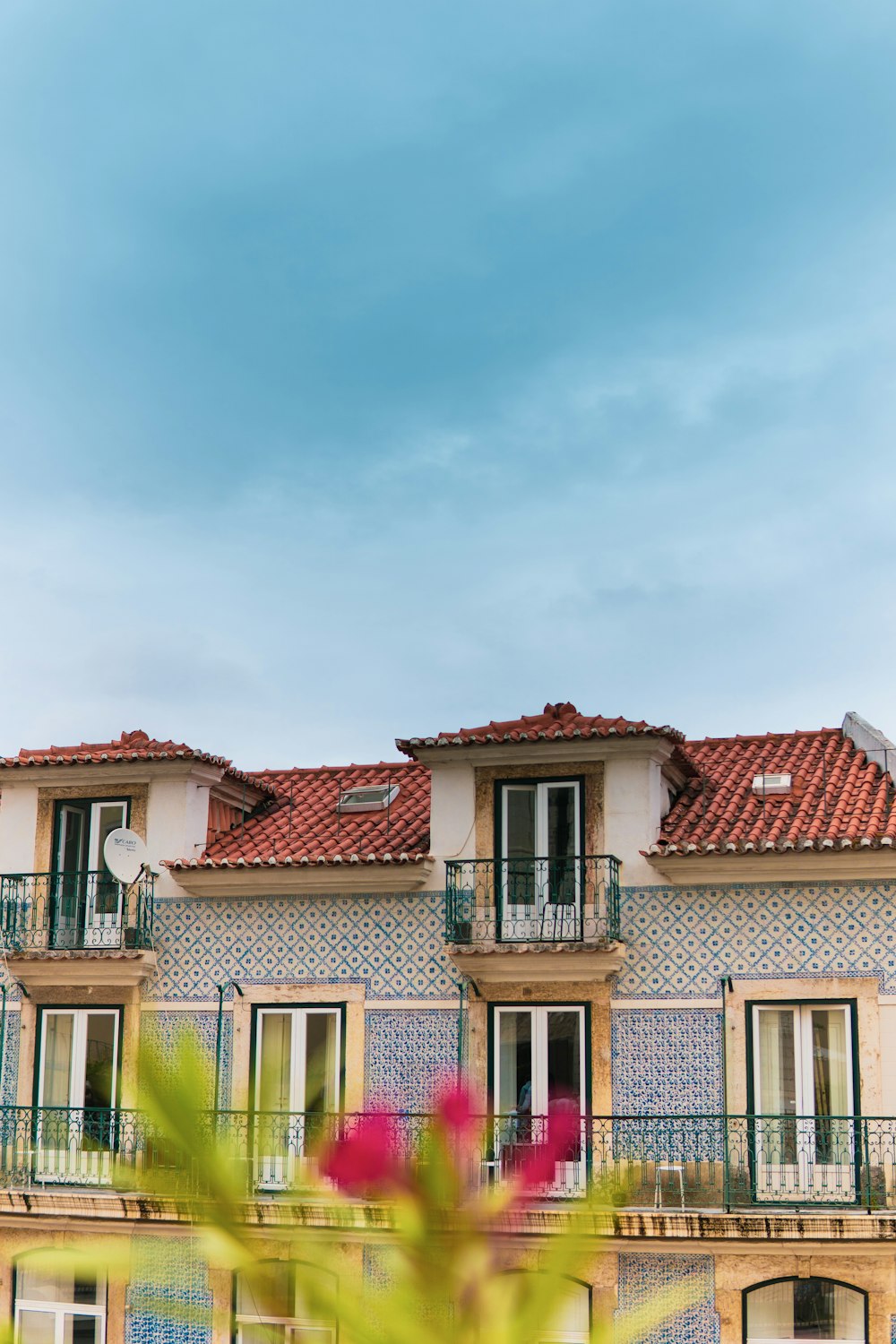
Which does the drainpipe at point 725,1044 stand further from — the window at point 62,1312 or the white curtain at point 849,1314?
the window at point 62,1312

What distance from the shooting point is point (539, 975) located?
57.6 feet

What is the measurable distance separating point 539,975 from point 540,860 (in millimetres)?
1285

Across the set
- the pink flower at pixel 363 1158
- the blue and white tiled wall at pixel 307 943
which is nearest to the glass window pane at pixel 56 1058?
the blue and white tiled wall at pixel 307 943

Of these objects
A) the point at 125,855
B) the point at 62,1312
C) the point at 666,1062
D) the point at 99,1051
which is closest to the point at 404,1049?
the point at 666,1062

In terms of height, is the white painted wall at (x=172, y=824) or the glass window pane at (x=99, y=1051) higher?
the white painted wall at (x=172, y=824)

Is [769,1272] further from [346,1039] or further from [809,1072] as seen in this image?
[346,1039]

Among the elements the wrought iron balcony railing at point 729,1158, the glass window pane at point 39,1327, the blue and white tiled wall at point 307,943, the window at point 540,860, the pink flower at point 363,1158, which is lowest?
the glass window pane at point 39,1327

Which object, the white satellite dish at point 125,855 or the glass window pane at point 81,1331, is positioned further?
the white satellite dish at point 125,855

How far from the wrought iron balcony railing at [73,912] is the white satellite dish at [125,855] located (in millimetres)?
215

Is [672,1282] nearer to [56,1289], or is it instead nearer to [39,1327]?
[56,1289]

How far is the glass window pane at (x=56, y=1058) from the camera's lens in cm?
1928

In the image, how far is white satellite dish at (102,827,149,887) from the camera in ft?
61.5

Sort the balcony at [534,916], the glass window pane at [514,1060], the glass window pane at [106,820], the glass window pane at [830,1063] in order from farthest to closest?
the glass window pane at [106,820]
the glass window pane at [514,1060]
the balcony at [534,916]
the glass window pane at [830,1063]

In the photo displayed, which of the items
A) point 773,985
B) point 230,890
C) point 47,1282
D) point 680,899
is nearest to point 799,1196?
point 773,985
